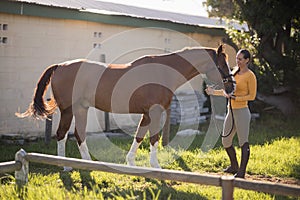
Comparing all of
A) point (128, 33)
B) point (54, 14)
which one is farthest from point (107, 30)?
point (54, 14)

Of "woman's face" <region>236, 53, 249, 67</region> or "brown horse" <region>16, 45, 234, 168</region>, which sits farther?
"brown horse" <region>16, 45, 234, 168</region>

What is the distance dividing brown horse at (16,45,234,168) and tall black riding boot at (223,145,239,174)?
1.10 m

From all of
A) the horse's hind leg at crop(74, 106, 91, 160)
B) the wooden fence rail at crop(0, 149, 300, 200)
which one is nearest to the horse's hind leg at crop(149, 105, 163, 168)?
the horse's hind leg at crop(74, 106, 91, 160)

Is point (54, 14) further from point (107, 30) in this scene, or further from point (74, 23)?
point (107, 30)

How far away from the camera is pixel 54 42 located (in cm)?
1015

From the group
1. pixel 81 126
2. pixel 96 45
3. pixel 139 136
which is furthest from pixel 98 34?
pixel 139 136

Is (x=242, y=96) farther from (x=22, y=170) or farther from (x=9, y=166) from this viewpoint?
(x=9, y=166)

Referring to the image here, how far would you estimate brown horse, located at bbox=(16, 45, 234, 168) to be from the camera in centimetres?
702

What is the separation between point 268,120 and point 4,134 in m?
7.91

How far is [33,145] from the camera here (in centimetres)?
892

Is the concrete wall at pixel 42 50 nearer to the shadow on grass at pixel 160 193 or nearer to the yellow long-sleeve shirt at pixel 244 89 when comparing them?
the shadow on grass at pixel 160 193

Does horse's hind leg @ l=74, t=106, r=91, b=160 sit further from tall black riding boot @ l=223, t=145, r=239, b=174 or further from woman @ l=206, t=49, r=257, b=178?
tall black riding boot @ l=223, t=145, r=239, b=174

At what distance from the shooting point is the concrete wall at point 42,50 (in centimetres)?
927

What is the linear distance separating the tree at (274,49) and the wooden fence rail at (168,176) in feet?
29.4
